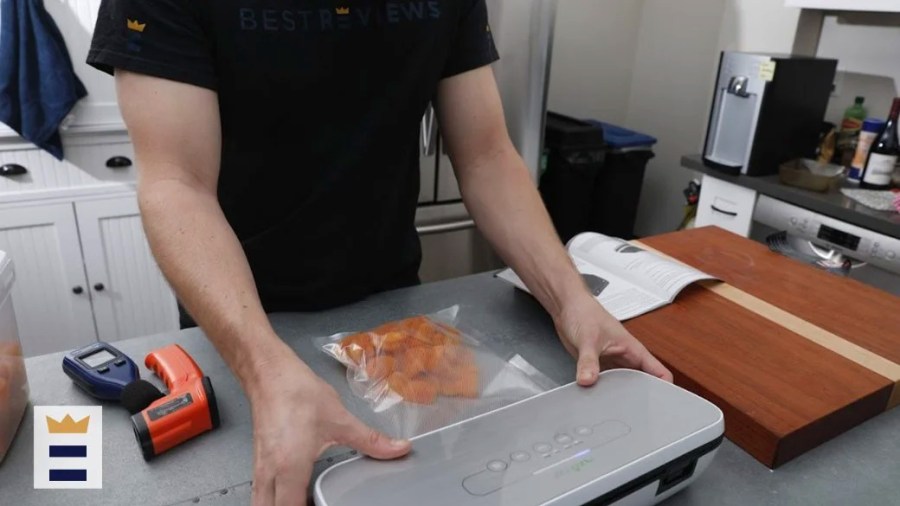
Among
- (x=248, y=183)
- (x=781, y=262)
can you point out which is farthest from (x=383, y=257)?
(x=781, y=262)

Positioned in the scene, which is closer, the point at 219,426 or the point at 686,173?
the point at 219,426

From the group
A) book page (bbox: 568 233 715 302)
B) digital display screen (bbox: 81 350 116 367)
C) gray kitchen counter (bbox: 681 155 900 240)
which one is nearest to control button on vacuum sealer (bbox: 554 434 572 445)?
book page (bbox: 568 233 715 302)

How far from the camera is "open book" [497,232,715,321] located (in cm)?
93

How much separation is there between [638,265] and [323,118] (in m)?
0.52

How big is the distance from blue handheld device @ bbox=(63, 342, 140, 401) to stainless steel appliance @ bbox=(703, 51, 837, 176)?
1.90 metres

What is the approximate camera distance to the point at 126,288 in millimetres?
2150

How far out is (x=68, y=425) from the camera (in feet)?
2.27

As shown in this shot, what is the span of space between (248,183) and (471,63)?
1.26 ft

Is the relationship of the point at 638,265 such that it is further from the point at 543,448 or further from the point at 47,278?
the point at 47,278

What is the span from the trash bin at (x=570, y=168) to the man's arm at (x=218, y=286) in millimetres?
1823

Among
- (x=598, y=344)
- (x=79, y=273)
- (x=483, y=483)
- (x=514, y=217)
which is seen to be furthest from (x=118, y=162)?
(x=483, y=483)

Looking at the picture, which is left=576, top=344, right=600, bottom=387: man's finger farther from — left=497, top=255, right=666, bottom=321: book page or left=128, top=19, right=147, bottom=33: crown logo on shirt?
left=128, top=19, right=147, bottom=33: crown logo on shirt

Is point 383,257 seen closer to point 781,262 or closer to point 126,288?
point 781,262

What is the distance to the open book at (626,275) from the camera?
3.04 ft
